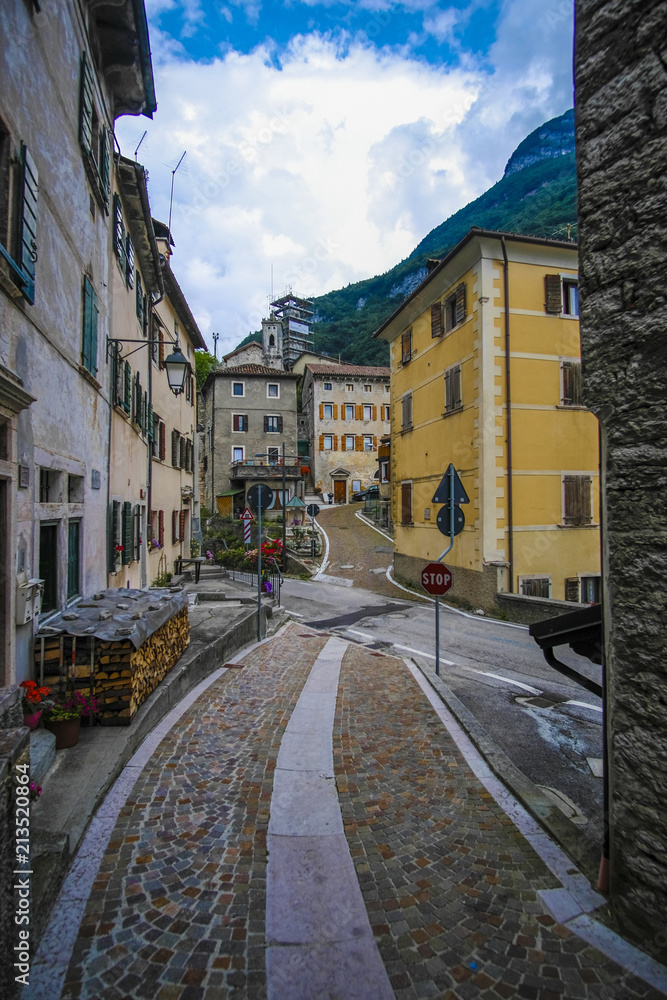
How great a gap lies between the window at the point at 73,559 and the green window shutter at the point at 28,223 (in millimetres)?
3113

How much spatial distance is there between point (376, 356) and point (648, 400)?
78366 mm

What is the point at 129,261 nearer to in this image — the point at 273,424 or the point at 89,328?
the point at 89,328

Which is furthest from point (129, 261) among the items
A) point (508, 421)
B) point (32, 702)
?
point (508, 421)

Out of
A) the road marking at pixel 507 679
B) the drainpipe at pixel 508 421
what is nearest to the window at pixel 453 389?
the drainpipe at pixel 508 421

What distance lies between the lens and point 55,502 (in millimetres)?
5949

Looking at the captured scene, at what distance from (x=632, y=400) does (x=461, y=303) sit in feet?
51.3

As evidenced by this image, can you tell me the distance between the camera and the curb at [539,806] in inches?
134

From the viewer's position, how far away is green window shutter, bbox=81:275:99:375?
7.02 metres

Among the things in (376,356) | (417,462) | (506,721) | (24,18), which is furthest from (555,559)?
(376,356)

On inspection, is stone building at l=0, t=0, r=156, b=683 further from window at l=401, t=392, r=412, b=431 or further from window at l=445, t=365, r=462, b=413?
window at l=401, t=392, r=412, b=431

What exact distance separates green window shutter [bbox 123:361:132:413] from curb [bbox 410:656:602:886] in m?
8.14

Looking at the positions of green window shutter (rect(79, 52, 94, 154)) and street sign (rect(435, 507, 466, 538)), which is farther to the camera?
street sign (rect(435, 507, 466, 538))

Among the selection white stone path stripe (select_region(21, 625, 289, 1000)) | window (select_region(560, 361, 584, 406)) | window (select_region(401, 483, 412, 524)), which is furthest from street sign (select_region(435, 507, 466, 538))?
window (select_region(401, 483, 412, 524))

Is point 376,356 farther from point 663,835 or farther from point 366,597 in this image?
point 663,835
